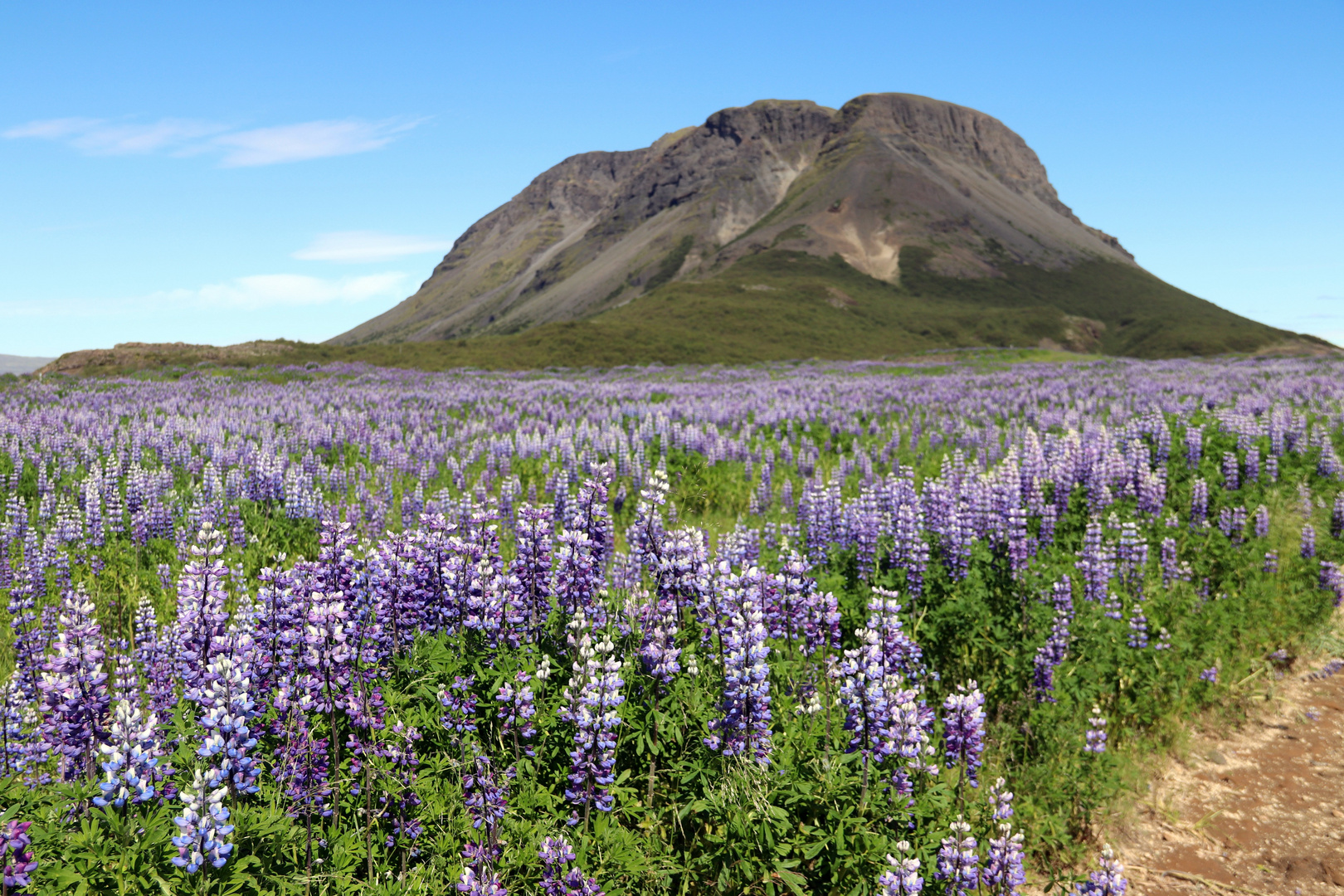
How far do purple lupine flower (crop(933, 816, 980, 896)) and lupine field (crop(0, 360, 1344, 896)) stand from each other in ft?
0.08

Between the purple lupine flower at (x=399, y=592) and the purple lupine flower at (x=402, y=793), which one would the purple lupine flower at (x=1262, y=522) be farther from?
the purple lupine flower at (x=402, y=793)

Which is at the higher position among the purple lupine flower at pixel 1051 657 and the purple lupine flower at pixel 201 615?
the purple lupine flower at pixel 201 615

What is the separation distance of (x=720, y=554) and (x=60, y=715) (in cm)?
405

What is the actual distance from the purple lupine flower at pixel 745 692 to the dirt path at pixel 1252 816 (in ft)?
9.39

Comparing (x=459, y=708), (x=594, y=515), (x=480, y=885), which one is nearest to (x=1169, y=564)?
(x=594, y=515)

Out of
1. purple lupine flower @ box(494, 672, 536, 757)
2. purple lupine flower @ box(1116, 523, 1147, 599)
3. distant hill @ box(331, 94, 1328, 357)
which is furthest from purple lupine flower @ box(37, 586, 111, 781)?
distant hill @ box(331, 94, 1328, 357)

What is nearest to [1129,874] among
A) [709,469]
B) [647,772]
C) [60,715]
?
[647,772]

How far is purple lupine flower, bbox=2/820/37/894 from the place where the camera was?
2338 millimetres

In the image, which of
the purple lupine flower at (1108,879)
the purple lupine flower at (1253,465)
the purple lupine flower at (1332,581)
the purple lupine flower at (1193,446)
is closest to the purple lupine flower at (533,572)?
the purple lupine flower at (1108,879)

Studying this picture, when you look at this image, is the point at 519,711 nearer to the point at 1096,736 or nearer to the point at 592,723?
the point at 592,723

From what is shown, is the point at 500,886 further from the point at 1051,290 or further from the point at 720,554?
the point at 1051,290

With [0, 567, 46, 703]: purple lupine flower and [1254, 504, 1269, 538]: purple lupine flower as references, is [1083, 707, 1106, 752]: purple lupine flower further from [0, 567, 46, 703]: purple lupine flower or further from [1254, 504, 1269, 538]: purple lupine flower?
[0, 567, 46, 703]: purple lupine flower

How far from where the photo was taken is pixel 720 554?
232 inches

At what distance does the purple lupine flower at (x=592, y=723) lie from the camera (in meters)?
3.43
